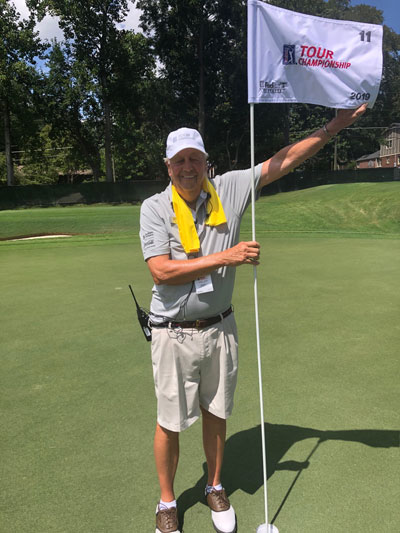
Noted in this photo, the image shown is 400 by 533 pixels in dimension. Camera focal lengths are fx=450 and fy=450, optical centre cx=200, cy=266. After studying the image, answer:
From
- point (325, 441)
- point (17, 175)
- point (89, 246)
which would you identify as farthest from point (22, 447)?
point (17, 175)

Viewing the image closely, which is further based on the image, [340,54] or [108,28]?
[108,28]

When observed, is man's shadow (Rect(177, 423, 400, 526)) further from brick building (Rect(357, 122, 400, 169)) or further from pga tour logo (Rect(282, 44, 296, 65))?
brick building (Rect(357, 122, 400, 169))

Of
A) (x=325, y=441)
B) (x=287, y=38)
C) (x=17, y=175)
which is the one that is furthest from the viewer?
(x=17, y=175)

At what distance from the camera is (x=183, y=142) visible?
2207mm

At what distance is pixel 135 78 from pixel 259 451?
36.6 metres

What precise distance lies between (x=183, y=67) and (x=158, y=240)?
35.6 meters

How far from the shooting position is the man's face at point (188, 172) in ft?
7.35

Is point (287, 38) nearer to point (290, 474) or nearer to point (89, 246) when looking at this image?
point (290, 474)

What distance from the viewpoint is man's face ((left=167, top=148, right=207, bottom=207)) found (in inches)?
88.2

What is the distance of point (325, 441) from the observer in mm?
2826

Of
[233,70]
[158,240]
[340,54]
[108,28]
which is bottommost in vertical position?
[158,240]

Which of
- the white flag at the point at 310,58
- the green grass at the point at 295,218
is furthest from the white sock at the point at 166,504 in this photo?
the green grass at the point at 295,218

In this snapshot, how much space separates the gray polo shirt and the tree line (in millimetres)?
33406

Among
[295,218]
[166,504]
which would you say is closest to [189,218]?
[166,504]
